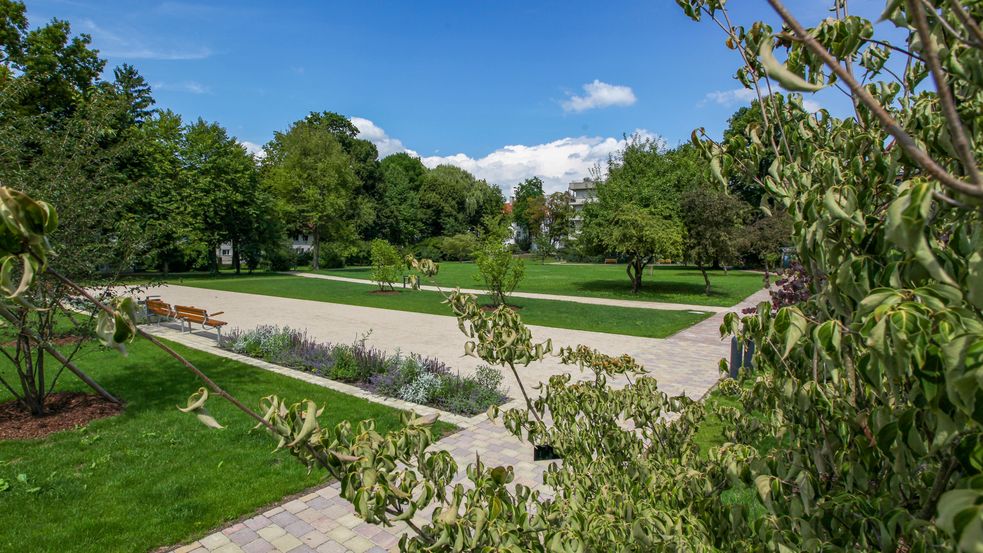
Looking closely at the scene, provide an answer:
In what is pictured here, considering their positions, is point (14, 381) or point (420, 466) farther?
point (14, 381)

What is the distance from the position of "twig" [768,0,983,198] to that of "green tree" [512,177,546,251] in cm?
7100

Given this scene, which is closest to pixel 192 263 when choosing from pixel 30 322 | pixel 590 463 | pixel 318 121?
pixel 318 121

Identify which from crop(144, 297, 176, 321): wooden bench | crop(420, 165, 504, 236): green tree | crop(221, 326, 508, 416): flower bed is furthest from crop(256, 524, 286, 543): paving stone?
crop(420, 165, 504, 236): green tree

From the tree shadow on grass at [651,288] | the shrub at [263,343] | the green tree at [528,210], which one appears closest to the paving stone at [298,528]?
the shrub at [263,343]

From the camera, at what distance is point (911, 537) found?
1.33 meters

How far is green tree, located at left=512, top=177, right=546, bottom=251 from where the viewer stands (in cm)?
7381

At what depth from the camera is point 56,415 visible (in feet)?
22.8

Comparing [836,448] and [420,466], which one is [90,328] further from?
[836,448]

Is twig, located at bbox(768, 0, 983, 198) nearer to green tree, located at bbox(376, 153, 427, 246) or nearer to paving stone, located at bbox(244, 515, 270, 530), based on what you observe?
paving stone, located at bbox(244, 515, 270, 530)

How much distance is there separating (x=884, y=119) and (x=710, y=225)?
2421 cm

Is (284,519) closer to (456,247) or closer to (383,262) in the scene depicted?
(383,262)

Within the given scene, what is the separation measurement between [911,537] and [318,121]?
6887 cm

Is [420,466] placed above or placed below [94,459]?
above

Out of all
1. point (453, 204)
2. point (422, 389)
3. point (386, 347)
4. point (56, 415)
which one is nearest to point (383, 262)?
point (386, 347)
